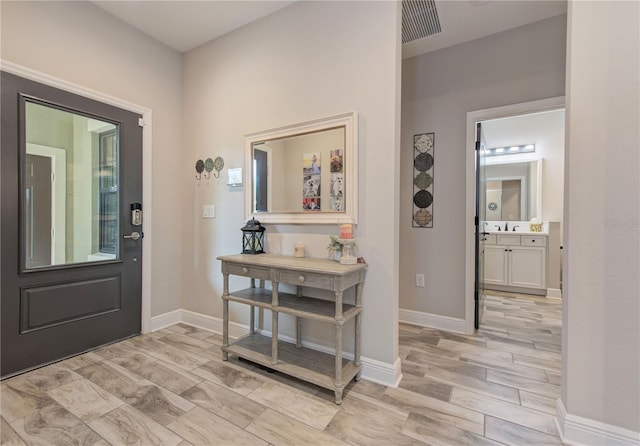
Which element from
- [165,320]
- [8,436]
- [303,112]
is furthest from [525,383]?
[165,320]

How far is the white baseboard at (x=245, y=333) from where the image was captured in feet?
6.22

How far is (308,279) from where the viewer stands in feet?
6.02

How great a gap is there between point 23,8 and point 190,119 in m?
1.31

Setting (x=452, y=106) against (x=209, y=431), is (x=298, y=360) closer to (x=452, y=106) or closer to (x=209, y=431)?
(x=209, y=431)

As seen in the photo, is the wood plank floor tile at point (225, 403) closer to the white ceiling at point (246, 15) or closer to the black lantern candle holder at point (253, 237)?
the black lantern candle holder at point (253, 237)

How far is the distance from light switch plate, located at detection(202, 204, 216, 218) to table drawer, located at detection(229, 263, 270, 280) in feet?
2.83

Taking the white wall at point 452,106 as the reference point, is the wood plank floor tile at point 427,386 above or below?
below

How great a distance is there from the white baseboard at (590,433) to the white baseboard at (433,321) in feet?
4.29

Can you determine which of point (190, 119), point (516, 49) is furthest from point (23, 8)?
point (516, 49)

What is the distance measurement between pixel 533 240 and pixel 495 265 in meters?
0.63

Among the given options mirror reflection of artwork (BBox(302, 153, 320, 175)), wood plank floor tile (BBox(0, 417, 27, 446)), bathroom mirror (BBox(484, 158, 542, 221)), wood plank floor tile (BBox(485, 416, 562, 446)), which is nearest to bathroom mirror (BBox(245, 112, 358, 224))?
mirror reflection of artwork (BBox(302, 153, 320, 175))

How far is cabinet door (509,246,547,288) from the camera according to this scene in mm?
4051

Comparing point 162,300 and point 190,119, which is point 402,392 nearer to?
point 162,300

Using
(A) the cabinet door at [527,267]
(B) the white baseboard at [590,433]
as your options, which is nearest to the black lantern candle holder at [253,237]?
(B) the white baseboard at [590,433]
